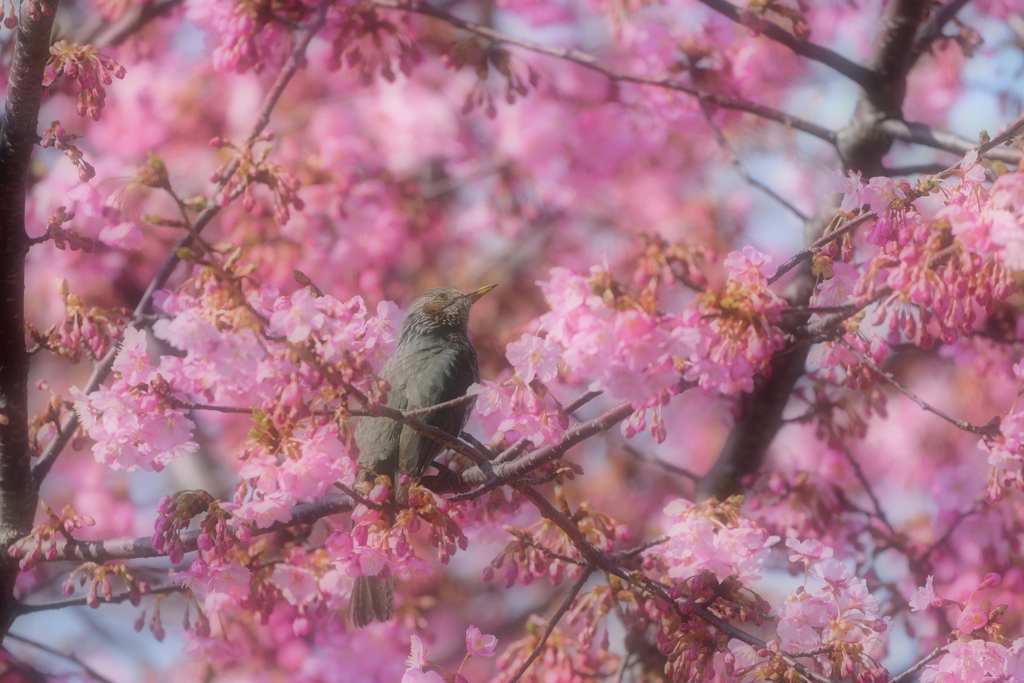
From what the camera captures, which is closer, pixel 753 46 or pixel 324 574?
pixel 324 574

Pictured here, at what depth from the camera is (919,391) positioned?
5.91 metres

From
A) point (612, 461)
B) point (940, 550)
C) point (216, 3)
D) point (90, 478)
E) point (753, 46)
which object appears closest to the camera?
point (216, 3)

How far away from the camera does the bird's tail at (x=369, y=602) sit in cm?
284

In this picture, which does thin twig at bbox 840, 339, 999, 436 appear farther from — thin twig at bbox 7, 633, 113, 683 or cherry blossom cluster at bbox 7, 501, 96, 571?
thin twig at bbox 7, 633, 113, 683

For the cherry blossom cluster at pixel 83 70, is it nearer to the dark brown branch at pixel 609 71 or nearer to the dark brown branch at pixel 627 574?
the dark brown branch at pixel 609 71

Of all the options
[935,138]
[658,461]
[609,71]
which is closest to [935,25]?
[935,138]

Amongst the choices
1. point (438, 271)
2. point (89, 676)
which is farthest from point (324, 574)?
point (438, 271)

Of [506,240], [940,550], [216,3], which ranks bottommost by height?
[940,550]

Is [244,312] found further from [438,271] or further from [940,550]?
[438,271]

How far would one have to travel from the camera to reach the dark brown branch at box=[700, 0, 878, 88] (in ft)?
9.80

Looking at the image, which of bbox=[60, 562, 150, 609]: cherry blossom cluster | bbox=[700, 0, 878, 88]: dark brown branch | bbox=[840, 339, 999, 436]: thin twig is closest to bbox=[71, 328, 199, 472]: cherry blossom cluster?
bbox=[60, 562, 150, 609]: cherry blossom cluster

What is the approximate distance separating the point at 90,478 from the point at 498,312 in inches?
137

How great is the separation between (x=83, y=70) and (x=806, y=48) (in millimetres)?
2607

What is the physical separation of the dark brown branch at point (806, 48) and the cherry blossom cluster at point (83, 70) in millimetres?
2122
